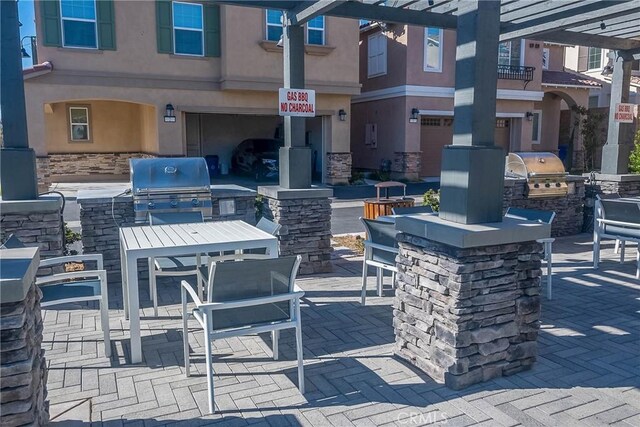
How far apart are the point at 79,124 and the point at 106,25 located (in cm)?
498

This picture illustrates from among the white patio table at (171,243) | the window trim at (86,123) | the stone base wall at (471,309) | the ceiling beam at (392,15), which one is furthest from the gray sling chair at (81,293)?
the window trim at (86,123)

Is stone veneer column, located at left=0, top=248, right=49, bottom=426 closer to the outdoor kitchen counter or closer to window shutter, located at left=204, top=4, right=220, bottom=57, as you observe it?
the outdoor kitchen counter

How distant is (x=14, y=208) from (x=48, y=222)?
0.35 meters

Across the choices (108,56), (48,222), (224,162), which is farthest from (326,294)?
(224,162)

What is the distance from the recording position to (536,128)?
73.6ft

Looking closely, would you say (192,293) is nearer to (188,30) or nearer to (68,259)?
(68,259)

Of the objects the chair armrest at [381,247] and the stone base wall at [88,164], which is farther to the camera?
the stone base wall at [88,164]

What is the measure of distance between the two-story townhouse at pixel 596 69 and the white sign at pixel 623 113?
1384 cm

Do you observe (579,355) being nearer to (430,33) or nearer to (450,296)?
(450,296)

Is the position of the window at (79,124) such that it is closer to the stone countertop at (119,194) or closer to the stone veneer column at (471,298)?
the stone countertop at (119,194)

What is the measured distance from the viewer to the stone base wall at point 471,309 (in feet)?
11.4

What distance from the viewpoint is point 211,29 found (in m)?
15.7

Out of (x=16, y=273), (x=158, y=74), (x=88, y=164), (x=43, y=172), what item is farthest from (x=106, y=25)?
(x=16, y=273)

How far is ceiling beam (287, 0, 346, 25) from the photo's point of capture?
574 centimetres
